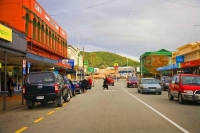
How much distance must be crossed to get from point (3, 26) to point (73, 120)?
22.5 ft

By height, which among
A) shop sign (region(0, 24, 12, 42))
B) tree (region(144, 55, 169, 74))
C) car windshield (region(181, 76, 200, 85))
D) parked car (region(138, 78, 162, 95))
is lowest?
parked car (region(138, 78, 162, 95))

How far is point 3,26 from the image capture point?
598 inches

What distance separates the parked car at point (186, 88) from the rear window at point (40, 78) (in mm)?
7643

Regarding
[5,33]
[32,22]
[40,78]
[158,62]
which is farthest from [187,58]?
[5,33]

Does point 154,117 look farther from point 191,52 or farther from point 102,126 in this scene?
point 191,52

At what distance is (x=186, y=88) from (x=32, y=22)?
66.3ft

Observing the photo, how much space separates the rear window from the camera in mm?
16047

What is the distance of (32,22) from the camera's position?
105 feet

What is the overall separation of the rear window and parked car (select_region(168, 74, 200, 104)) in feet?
25.1

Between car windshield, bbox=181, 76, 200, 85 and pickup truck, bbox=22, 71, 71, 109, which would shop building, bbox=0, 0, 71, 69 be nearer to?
pickup truck, bbox=22, 71, 71, 109

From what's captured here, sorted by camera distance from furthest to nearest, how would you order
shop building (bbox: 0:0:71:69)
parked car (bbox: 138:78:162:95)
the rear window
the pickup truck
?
shop building (bbox: 0:0:71:69)
parked car (bbox: 138:78:162:95)
the rear window
the pickup truck

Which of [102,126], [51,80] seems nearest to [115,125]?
[102,126]

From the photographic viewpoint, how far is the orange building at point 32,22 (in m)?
29.3

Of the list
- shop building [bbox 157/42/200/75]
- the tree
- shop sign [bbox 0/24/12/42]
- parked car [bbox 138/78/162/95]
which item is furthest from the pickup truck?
the tree
